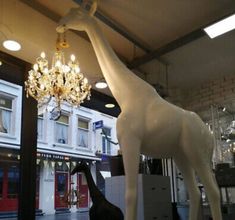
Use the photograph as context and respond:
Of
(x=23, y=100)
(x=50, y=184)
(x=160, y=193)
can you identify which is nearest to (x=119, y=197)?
(x=160, y=193)

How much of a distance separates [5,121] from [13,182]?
1.92 ft

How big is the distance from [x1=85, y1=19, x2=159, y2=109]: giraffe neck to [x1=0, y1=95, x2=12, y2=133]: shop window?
1509 millimetres

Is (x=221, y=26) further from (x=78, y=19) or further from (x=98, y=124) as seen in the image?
(x=98, y=124)

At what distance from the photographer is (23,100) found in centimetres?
294

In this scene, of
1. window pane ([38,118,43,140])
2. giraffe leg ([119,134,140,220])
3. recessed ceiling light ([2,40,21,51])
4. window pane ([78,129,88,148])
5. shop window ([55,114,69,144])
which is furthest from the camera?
window pane ([78,129,88,148])

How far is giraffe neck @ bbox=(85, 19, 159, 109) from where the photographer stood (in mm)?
1575

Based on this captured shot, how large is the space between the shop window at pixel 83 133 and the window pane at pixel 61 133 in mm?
224

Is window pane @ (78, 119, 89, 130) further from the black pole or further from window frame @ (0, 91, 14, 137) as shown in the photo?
window frame @ (0, 91, 14, 137)

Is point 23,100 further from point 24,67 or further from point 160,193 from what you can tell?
point 160,193

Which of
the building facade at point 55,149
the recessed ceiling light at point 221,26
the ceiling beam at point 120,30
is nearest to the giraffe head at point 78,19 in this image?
the ceiling beam at point 120,30

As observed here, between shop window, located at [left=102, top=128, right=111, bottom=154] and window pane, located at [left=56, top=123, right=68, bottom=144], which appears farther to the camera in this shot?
shop window, located at [left=102, top=128, right=111, bottom=154]

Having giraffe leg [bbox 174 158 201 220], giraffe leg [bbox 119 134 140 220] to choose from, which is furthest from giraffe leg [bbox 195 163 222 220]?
giraffe leg [bbox 119 134 140 220]

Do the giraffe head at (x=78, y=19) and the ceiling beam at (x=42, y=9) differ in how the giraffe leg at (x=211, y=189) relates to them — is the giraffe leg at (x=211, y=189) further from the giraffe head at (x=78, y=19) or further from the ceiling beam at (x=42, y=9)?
the ceiling beam at (x=42, y=9)

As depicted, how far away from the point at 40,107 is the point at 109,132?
1189 millimetres
